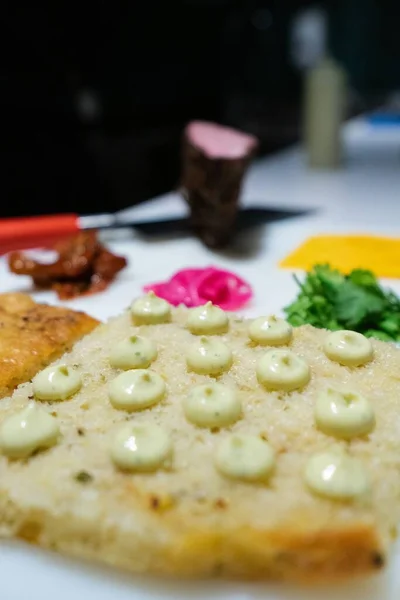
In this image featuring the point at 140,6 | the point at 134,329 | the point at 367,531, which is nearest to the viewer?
the point at 367,531

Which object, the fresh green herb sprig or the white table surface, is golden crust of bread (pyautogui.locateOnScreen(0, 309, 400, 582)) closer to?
the white table surface

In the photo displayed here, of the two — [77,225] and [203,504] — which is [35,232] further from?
[203,504]

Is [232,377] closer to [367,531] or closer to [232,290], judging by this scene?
[367,531]

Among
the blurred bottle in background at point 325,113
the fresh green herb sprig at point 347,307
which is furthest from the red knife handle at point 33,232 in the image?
the blurred bottle in background at point 325,113

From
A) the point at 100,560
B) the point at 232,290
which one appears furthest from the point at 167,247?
the point at 100,560

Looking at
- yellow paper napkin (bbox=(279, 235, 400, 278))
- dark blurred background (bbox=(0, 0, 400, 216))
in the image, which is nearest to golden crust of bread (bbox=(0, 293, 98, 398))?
yellow paper napkin (bbox=(279, 235, 400, 278))

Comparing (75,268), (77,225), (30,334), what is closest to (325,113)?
(77,225)
